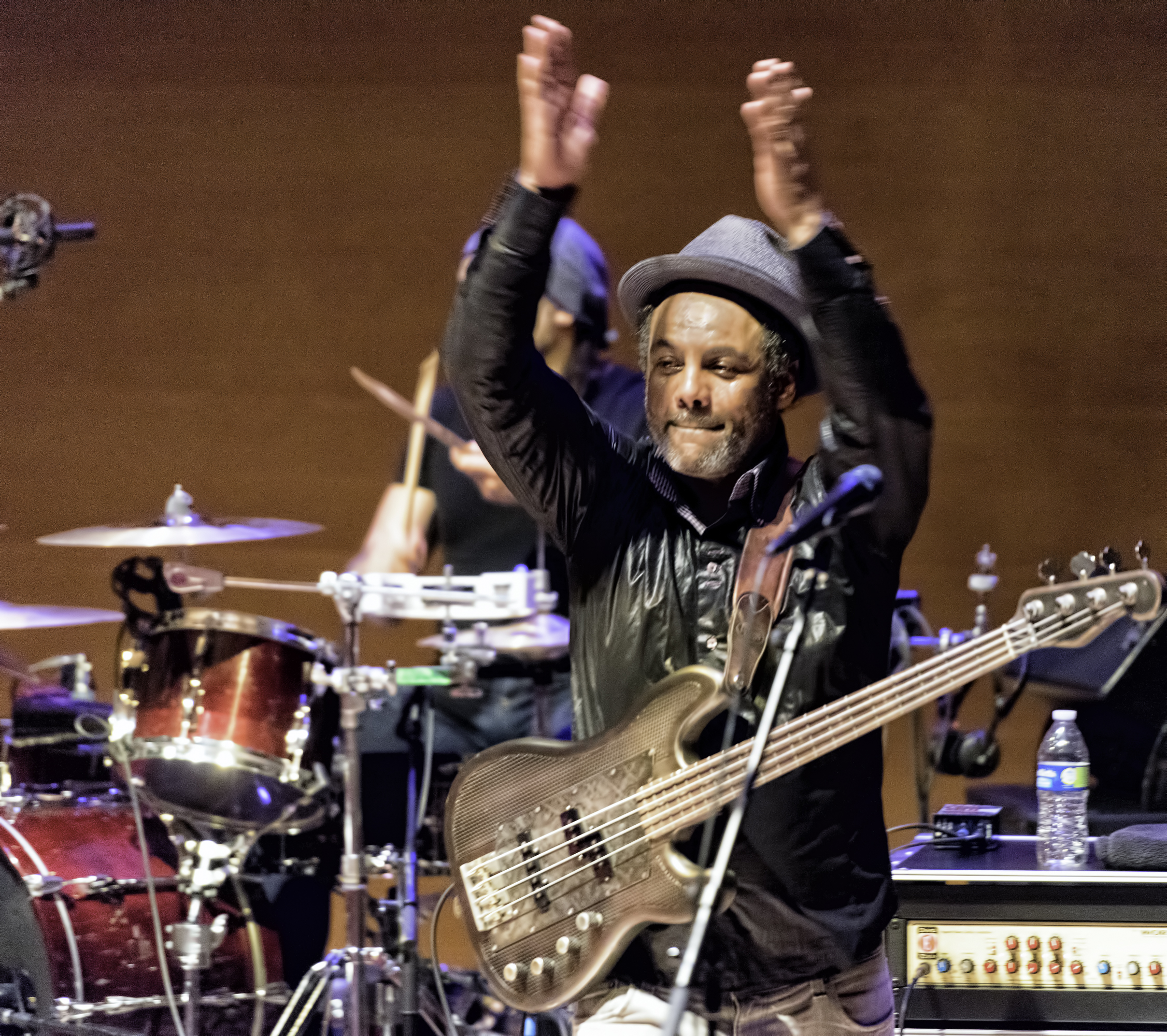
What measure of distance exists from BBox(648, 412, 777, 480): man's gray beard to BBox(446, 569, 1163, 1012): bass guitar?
0.32 meters

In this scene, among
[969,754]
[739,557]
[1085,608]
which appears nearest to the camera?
[739,557]

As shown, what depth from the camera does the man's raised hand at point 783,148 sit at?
71.1 inches

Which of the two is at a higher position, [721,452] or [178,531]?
[178,531]

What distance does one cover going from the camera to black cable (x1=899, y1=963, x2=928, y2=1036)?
2.63 meters

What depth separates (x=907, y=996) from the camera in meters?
2.67

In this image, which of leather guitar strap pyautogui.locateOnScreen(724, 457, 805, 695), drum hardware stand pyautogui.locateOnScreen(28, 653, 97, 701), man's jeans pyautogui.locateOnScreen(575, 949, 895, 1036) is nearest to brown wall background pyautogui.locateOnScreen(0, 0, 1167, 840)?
drum hardware stand pyautogui.locateOnScreen(28, 653, 97, 701)

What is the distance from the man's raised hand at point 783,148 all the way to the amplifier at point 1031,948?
1.34 m

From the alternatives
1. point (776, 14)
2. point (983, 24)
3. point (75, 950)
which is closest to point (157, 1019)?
point (75, 950)

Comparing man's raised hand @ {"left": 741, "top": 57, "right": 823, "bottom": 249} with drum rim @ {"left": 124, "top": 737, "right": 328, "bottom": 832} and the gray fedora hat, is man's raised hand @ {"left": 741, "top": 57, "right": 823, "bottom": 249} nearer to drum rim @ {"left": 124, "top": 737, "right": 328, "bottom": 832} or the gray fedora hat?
the gray fedora hat

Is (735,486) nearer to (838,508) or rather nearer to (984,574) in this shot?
(838,508)

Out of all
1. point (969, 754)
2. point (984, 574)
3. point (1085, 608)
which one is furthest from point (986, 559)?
point (1085, 608)

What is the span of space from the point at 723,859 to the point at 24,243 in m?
2.43

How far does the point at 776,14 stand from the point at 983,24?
698 mm

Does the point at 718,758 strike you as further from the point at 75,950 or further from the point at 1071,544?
the point at 1071,544
